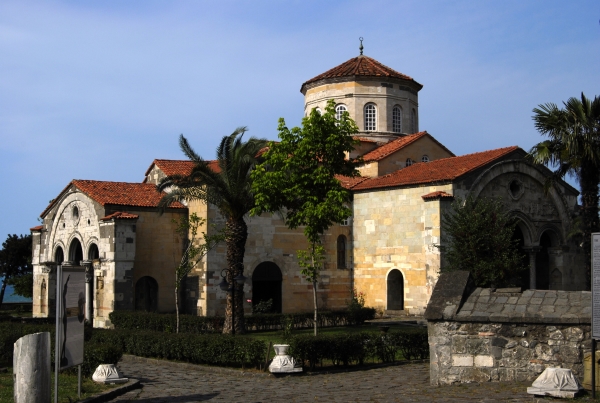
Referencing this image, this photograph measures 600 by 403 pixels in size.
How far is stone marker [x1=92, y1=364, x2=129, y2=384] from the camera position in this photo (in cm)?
1560

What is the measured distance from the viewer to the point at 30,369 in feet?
37.5

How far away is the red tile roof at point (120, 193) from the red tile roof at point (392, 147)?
30.8ft

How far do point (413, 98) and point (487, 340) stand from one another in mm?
28522

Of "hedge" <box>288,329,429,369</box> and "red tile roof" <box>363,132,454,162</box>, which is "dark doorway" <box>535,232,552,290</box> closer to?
"red tile roof" <box>363,132,454,162</box>

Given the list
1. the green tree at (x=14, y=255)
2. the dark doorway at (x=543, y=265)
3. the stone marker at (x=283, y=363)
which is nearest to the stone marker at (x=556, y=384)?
the stone marker at (x=283, y=363)

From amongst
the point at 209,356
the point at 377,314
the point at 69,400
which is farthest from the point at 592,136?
the point at 69,400

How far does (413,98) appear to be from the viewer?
40.7 m

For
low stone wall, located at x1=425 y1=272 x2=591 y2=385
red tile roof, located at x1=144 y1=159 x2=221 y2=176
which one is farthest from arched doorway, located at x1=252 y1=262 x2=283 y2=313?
low stone wall, located at x1=425 y1=272 x2=591 y2=385

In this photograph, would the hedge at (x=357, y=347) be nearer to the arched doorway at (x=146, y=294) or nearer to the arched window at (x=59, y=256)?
the arched doorway at (x=146, y=294)

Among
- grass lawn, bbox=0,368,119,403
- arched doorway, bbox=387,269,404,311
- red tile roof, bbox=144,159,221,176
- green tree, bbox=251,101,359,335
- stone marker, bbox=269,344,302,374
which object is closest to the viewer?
grass lawn, bbox=0,368,119,403

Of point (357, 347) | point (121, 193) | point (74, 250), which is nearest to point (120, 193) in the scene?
point (121, 193)

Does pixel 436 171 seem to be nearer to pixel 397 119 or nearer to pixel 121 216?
pixel 397 119

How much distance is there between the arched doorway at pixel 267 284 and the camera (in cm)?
3419

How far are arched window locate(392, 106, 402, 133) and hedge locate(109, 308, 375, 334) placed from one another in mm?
11688
